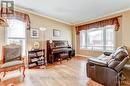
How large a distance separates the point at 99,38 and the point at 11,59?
14.8ft

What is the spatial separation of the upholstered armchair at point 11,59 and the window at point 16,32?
3.15ft

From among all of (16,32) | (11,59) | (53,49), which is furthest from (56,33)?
(11,59)

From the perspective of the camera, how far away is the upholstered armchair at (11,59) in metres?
3.67

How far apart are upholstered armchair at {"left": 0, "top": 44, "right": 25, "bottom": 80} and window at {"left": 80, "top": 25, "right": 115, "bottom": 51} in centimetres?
408

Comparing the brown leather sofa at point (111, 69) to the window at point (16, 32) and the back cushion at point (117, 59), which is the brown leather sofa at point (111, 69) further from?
the window at point (16, 32)

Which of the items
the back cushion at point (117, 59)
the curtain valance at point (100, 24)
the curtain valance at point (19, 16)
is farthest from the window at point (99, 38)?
the curtain valance at point (19, 16)

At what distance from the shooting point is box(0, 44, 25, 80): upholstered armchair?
145 inches

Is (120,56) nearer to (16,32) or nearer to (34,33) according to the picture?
(34,33)

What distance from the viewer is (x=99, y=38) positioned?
21.9ft

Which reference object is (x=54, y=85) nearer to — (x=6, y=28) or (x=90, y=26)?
(x=6, y=28)

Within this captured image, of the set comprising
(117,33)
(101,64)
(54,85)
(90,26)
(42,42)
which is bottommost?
(54,85)

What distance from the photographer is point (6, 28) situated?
16.4 ft

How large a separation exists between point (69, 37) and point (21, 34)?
332 centimetres

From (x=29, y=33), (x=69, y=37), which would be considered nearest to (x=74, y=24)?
(x=69, y=37)
